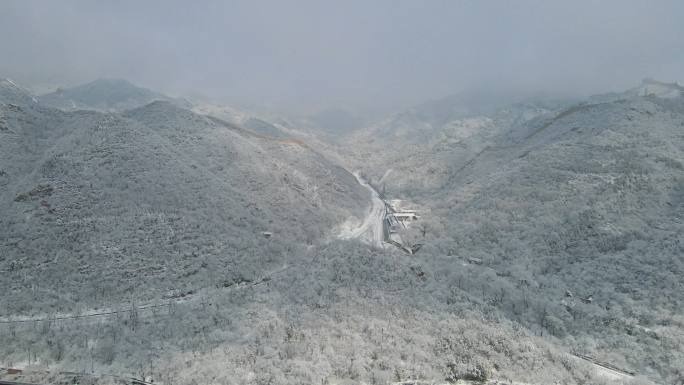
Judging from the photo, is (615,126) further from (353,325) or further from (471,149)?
(353,325)

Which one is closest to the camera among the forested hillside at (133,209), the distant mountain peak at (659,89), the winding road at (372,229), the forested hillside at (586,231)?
the forested hillside at (586,231)

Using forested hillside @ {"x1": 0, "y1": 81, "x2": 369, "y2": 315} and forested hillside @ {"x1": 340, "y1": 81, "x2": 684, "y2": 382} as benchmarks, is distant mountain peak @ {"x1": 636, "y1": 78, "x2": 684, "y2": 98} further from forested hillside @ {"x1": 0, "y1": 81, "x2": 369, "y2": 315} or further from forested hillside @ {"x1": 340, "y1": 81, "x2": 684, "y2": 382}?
forested hillside @ {"x1": 0, "y1": 81, "x2": 369, "y2": 315}

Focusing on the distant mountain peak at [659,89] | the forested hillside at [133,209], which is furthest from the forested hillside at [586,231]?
the forested hillside at [133,209]

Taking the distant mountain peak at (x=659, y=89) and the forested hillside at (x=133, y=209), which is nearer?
the forested hillside at (x=133, y=209)

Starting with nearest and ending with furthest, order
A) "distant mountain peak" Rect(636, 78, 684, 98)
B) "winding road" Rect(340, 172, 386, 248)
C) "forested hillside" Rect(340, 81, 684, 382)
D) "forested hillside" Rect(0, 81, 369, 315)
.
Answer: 1. "forested hillside" Rect(340, 81, 684, 382)
2. "forested hillside" Rect(0, 81, 369, 315)
3. "winding road" Rect(340, 172, 386, 248)
4. "distant mountain peak" Rect(636, 78, 684, 98)

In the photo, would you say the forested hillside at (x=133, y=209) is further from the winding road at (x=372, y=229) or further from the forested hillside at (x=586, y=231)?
the forested hillside at (x=586, y=231)

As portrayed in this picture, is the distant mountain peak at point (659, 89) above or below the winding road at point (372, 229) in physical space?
above

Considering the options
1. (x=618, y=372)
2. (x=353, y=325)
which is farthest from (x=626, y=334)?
(x=353, y=325)

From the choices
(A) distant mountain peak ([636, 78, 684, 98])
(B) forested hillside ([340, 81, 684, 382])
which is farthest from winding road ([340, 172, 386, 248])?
(A) distant mountain peak ([636, 78, 684, 98])

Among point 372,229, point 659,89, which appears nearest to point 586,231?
point 372,229

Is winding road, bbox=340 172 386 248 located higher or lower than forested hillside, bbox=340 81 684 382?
lower

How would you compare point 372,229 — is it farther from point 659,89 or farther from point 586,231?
point 659,89
